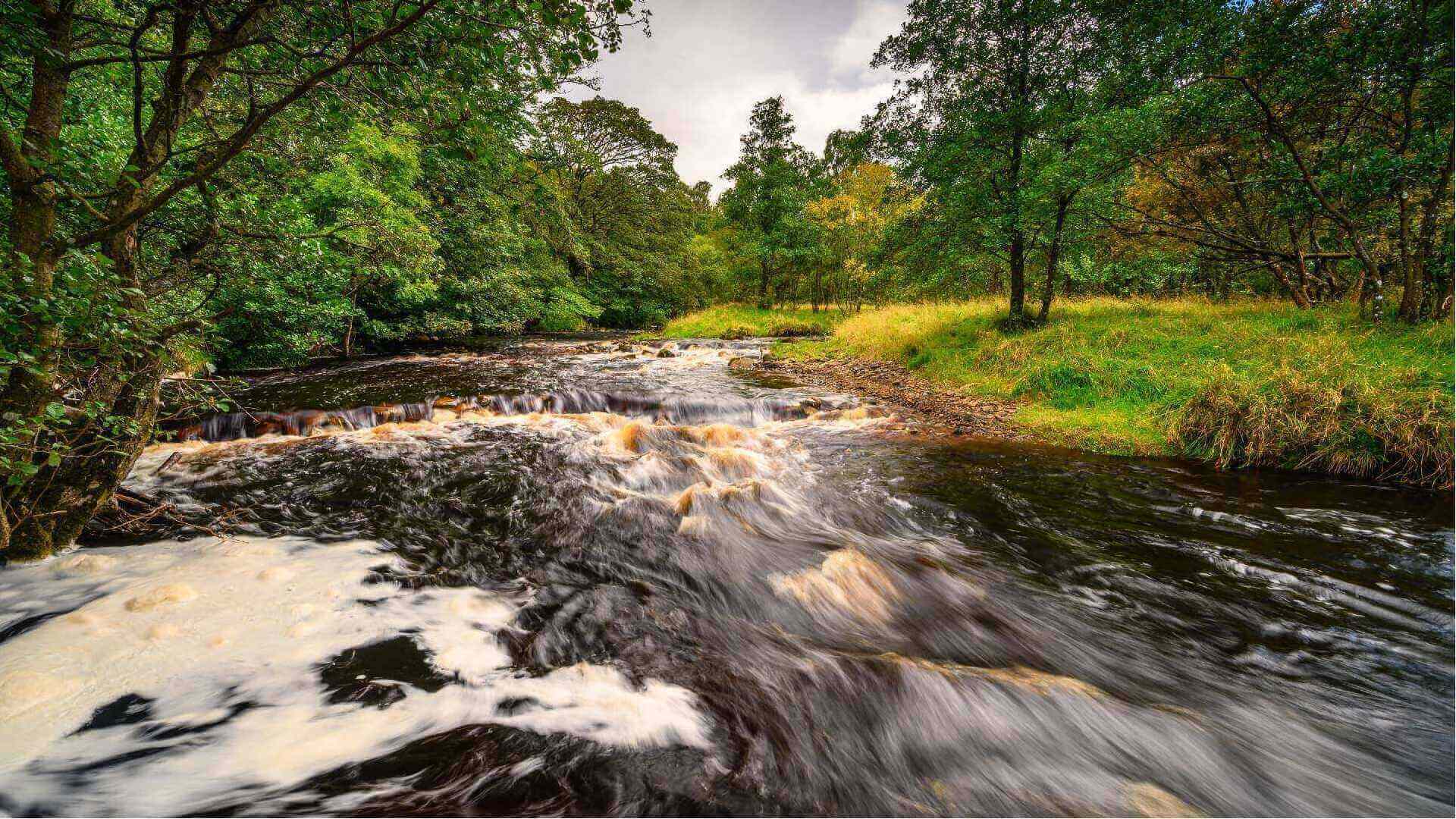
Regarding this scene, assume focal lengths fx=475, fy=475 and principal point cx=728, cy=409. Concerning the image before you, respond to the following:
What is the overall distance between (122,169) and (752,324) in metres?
23.0

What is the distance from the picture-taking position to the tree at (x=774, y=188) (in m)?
25.7

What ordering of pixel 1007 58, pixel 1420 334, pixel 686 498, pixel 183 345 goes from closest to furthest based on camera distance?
1. pixel 183 345
2. pixel 686 498
3. pixel 1420 334
4. pixel 1007 58

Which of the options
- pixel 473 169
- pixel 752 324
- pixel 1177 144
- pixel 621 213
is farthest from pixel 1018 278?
pixel 621 213

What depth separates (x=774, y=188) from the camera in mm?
26250

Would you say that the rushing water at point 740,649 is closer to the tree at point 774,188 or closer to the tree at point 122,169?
the tree at point 122,169

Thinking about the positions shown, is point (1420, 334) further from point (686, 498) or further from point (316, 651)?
point (316, 651)

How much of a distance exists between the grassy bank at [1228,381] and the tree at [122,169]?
25.2 ft

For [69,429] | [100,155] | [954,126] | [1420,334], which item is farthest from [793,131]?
[69,429]

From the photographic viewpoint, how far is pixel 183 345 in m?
Answer: 2.87

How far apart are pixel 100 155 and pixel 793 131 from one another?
2732 cm

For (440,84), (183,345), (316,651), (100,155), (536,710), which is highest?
(100,155)

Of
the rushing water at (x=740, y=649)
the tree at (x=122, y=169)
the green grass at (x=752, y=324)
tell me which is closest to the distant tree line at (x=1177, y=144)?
the rushing water at (x=740, y=649)

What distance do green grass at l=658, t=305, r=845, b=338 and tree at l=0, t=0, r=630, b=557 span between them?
62.7 ft

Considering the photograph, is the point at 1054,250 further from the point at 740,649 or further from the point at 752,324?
the point at 752,324
